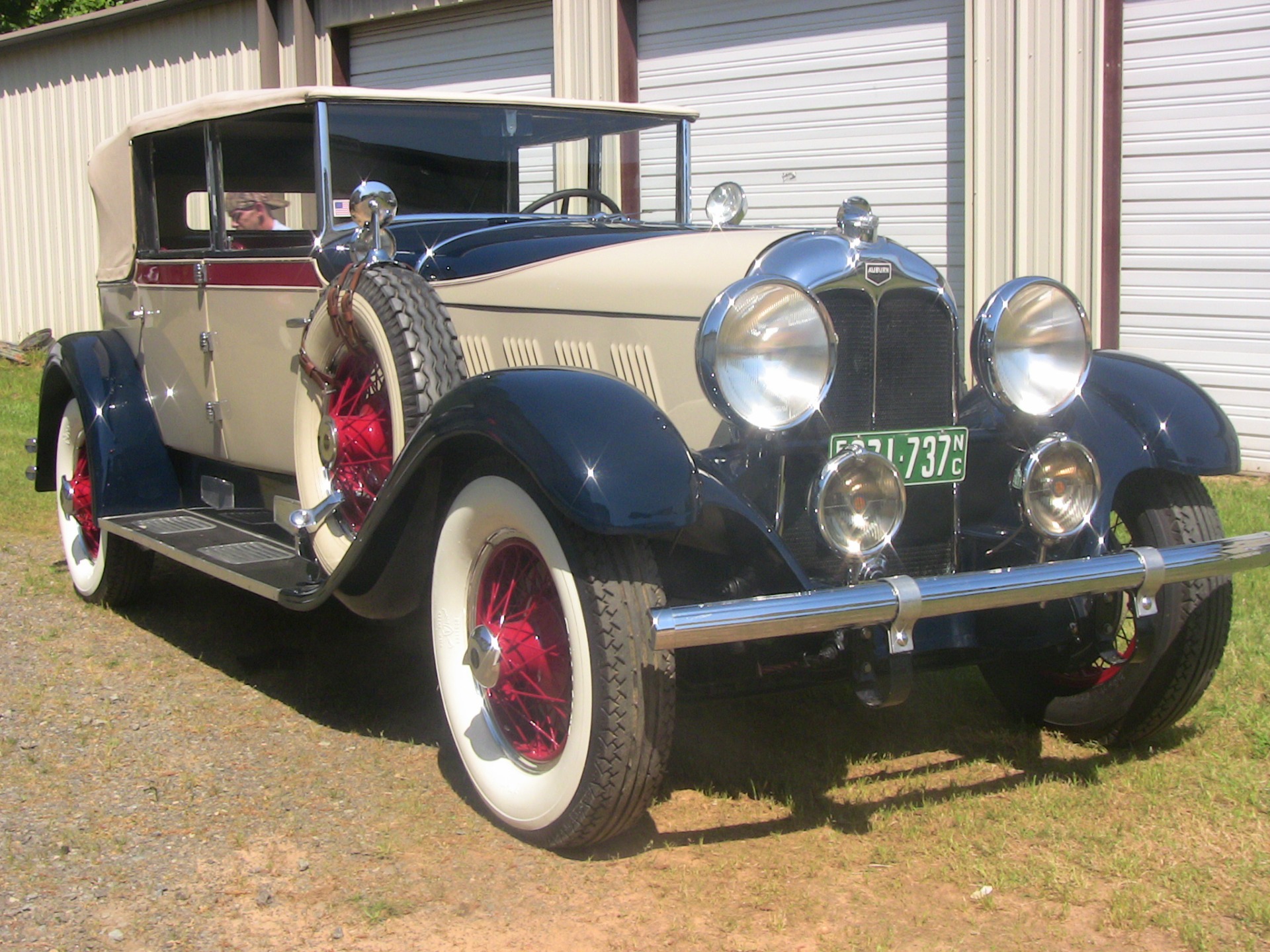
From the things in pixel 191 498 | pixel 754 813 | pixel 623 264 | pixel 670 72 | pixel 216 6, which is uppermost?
pixel 216 6

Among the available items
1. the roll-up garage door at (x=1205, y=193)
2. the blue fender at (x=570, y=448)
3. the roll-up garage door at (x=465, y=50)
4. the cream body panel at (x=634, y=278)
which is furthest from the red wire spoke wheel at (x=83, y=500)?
the roll-up garage door at (x=1205, y=193)

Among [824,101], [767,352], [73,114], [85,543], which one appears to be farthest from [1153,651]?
[73,114]

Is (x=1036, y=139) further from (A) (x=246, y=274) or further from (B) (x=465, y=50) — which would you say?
(B) (x=465, y=50)

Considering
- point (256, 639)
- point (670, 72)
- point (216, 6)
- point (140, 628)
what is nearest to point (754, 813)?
point (256, 639)

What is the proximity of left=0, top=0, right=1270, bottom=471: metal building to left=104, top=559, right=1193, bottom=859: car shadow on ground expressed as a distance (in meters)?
3.76

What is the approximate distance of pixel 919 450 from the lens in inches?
Answer: 113

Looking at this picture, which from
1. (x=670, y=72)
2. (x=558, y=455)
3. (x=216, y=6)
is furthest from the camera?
(x=216, y=6)

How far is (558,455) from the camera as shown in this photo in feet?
8.16

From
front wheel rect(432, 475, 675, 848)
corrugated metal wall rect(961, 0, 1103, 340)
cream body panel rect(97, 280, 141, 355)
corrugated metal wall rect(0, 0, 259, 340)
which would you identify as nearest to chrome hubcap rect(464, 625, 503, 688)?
front wheel rect(432, 475, 675, 848)

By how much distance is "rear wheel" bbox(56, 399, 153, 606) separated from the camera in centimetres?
468

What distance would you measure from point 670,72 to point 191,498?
5.30m

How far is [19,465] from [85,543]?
315cm

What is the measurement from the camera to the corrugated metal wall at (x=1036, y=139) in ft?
22.4

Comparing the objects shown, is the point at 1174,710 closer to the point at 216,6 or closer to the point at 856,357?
the point at 856,357
